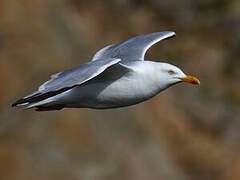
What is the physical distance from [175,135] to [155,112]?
34 cm

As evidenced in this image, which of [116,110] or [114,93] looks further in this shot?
[116,110]

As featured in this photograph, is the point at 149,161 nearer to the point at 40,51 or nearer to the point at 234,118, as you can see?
the point at 40,51

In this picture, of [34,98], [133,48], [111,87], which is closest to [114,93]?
[111,87]

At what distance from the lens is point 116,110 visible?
859 centimetres

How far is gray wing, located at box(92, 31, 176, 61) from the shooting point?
213 inches

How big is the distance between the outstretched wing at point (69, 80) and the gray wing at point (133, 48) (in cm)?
67

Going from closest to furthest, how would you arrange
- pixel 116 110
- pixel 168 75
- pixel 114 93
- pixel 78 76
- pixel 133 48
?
1. pixel 78 76
2. pixel 114 93
3. pixel 168 75
4. pixel 133 48
5. pixel 116 110

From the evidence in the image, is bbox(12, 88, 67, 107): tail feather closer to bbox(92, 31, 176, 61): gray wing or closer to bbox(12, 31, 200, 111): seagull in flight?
bbox(12, 31, 200, 111): seagull in flight

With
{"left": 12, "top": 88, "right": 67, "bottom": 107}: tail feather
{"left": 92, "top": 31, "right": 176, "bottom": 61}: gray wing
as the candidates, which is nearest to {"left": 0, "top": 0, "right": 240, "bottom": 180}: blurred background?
{"left": 92, "top": 31, "right": 176, "bottom": 61}: gray wing

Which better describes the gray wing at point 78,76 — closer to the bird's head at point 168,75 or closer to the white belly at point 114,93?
the white belly at point 114,93

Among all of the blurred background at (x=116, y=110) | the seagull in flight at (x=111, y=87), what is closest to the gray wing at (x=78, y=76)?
A: the seagull in flight at (x=111, y=87)

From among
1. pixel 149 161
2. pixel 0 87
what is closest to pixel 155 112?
pixel 149 161

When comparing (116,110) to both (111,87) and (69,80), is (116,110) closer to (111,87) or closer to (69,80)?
(111,87)

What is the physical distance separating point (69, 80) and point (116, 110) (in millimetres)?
4033
